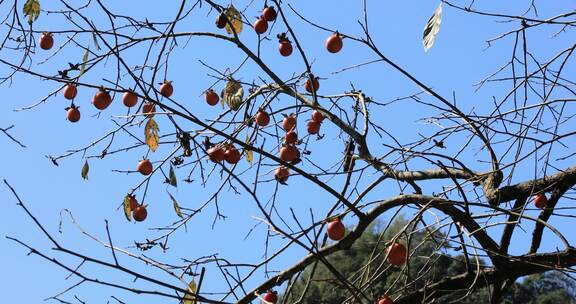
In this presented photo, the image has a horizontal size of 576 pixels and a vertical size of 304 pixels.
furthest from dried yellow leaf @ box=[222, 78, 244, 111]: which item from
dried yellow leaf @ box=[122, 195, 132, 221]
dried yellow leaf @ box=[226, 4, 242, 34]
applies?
dried yellow leaf @ box=[122, 195, 132, 221]

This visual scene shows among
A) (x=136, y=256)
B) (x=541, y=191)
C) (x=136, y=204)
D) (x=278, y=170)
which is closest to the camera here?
(x=136, y=256)

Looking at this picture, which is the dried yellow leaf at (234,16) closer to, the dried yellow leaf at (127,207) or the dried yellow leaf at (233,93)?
the dried yellow leaf at (233,93)

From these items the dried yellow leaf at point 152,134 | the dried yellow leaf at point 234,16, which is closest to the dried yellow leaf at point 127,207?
the dried yellow leaf at point 152,134

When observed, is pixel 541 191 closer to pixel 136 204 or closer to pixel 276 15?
pixel 276 15

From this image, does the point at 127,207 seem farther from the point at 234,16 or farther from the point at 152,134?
the point at 234,16

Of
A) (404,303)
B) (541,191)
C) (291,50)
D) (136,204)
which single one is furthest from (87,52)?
(541,191)

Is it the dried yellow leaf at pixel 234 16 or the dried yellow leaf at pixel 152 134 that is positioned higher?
the dried yellow leaf at pixel 234 16

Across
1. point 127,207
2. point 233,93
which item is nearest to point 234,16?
point 233,93

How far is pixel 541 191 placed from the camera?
2.45 meters

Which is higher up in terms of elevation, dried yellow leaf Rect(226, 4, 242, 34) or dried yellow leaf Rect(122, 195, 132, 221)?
dried yellow leaf Rect(226, 4, 242, 34)

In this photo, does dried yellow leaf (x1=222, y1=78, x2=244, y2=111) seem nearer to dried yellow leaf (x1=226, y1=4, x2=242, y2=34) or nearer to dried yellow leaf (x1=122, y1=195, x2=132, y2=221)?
dried yellow leaf (x1=226, y1=4, x2=242, y2=34)

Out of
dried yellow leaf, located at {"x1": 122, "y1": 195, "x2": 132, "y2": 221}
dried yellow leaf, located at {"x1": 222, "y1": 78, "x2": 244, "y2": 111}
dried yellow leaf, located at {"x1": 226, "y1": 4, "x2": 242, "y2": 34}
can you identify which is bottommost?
dried yellow leaf, located at {"x1": 122, "y1": 195, "x2": 132, "y2": 221}

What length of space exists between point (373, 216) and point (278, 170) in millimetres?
332

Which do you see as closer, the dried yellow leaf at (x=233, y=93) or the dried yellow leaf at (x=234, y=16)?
the dried yellow leaf at (x=233, y=93)
